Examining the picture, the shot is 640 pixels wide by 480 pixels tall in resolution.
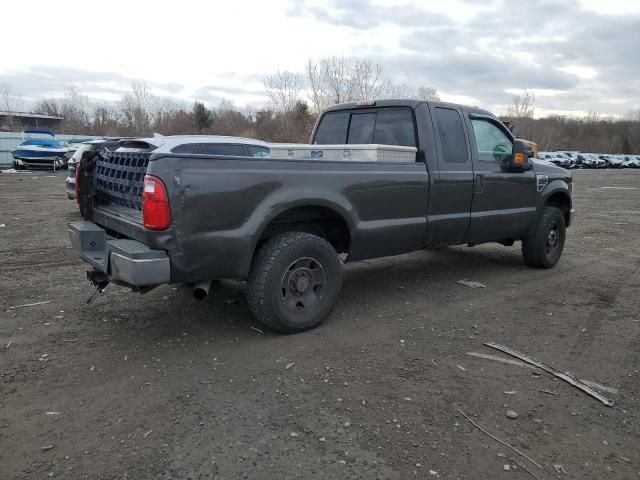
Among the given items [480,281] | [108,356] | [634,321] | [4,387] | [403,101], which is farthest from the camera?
[480,281]

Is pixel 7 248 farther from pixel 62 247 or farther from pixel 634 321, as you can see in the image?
pixel 634 321

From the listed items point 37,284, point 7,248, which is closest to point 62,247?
point 7,248

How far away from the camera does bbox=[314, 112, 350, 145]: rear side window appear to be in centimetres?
580

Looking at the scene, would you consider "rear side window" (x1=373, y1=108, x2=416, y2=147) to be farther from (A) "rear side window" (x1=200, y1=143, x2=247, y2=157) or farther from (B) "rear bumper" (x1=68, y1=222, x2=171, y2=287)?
(A) "rear side window" (x1=200, y1=143, x2=247, y2=157)

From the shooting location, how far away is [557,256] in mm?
6770

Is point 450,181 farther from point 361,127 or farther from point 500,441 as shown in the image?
point 500,441

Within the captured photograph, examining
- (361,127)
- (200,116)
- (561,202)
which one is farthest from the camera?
(200,116)

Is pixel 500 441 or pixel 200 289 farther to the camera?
pixel 200 289

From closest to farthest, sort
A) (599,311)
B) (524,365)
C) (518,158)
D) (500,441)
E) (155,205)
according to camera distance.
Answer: (500,441) < (155,205) < (524,365) < (599,311) < (518,158)

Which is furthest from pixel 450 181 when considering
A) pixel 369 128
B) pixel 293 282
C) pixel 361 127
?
pixel 293 282

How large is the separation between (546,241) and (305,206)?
153 inches

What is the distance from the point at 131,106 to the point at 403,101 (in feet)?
180

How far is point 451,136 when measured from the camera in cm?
532

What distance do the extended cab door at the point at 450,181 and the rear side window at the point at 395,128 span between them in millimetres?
259
